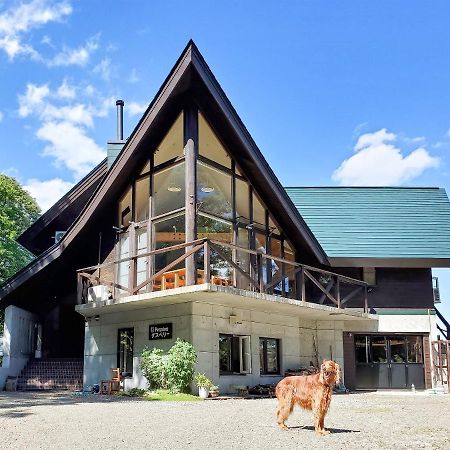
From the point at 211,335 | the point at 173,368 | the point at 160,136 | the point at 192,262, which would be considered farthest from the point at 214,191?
the point at 173,368

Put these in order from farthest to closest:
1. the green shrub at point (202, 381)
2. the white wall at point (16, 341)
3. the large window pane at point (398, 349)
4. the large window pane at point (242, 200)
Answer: the large window pane at point (398, 349)
the white wall at point (16, 341)
the large window pane at point (242, 200)
the green shrub at point (202, 381)

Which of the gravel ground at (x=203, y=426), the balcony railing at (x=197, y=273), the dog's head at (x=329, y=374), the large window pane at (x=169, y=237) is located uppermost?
the large window pane at (x=169, y=237)

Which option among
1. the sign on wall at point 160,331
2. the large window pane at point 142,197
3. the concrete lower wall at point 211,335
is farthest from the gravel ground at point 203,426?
the large window pane at point 142,197

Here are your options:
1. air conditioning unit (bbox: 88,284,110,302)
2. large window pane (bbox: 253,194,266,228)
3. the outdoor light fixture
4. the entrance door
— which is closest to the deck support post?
the outdoor light fixture

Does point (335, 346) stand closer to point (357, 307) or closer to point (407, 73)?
point (357, 307)

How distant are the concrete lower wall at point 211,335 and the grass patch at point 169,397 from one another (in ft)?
3.16

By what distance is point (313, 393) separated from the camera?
24.7 feet

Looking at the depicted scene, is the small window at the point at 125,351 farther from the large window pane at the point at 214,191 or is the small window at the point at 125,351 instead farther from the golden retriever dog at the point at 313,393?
the golden retriever dog at the point at 313,393

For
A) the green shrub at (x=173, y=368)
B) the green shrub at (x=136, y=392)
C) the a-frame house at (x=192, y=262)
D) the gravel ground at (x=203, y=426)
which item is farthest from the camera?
the a-frame house at (x=192, y=262)

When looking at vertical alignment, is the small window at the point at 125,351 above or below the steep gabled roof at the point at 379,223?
below

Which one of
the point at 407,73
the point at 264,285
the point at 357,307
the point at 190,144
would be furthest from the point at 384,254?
the point at 190,144

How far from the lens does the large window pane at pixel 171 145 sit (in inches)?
604

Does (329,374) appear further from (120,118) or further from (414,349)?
(120,118)

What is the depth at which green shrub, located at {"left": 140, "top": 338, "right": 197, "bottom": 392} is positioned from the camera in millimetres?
13422
